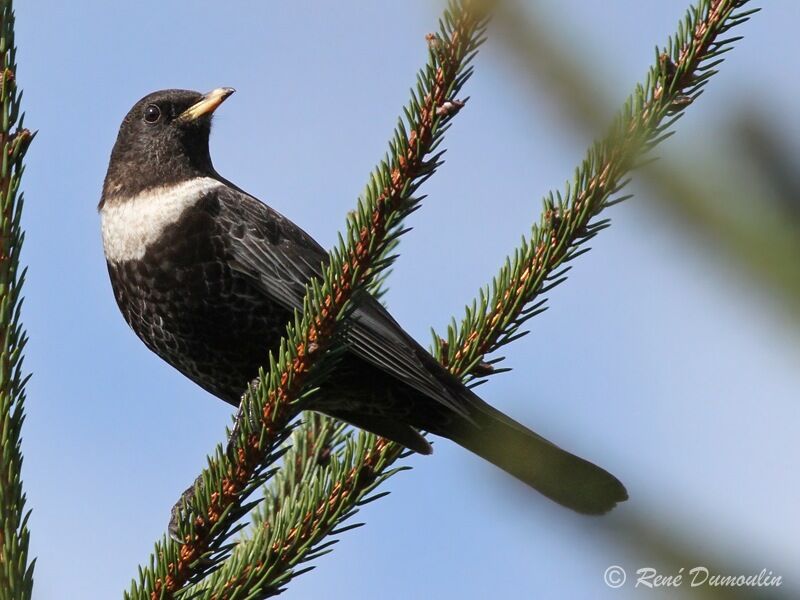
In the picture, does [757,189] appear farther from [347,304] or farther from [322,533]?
Answer: [322,533]

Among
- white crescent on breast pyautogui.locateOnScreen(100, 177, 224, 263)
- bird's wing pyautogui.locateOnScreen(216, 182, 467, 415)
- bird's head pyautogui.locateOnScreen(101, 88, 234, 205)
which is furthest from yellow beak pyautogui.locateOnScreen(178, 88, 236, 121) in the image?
bird's wing pyautogui.locateOnScreen(216, 182, 467, 415)

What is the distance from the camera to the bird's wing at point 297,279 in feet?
10.7

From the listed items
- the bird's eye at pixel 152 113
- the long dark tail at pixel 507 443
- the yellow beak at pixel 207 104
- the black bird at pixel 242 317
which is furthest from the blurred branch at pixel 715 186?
the bird's eye at pixel 152 113

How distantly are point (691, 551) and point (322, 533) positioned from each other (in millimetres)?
1481

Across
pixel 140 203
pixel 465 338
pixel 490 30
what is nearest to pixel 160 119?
pixel 140 203

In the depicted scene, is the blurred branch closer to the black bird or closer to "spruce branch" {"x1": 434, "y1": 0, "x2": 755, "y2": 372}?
"spruce branch" {"x1": 434, "y1": 0, "x2": 755, "y2": 372}

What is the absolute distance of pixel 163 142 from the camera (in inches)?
171

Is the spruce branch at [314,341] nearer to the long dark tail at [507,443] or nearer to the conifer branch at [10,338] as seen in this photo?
the conifer branch at [10,338]

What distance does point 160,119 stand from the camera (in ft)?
14.6

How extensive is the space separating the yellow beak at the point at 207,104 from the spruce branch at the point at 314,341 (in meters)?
2.35

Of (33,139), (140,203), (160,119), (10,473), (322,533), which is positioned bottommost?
(10,473)

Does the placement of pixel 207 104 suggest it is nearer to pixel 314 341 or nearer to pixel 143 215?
pixel 143 215

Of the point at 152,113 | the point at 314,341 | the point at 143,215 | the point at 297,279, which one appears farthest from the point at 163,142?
the point at 314,341

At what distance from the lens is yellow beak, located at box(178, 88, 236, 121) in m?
4.30
